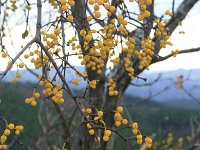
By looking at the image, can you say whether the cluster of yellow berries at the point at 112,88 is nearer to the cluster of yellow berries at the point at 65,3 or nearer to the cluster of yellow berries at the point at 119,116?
the cluster of yellow berries at the point at 119,116

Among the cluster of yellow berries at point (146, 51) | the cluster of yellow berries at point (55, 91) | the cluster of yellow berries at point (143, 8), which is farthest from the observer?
the cluster of yellow berries at point (146, 51)

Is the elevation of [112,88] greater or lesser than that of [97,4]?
lesser

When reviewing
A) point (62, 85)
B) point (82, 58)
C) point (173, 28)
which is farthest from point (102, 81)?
point (62, 85)

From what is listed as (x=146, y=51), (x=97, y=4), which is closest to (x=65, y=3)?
(x=97, y=4)

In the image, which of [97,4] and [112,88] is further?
[112,88]

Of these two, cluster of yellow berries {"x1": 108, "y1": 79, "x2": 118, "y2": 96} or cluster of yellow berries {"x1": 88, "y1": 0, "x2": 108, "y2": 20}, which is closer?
cluster of yellow berries {"x1": 88, "y1": 0, "x2": 108, "y2": 20}

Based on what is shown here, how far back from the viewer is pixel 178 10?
4.46 m

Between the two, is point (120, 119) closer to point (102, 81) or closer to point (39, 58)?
point (39, 58)

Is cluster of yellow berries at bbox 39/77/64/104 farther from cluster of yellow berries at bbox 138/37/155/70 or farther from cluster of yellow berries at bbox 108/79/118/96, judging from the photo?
cluster of yellow berries at bbox 138/37/155/70

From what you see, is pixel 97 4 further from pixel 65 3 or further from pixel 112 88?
pixel 112 88

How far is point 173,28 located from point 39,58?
8.31 ft

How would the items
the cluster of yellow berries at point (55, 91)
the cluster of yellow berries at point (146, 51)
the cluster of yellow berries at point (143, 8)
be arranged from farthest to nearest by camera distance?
the cluster of yellow berries at point (146, 51), the cluster of yellow berries at point (143, 8), the cluster of yellow berries at point (55, 91)

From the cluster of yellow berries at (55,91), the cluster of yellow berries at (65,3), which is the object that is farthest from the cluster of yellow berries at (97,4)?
the cluster of yellow berries at (55,91)

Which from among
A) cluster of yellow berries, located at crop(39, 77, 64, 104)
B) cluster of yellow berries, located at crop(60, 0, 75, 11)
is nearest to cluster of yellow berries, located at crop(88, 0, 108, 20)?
cluster of yellow berries, located at crop(60, 0, 75, 11)
